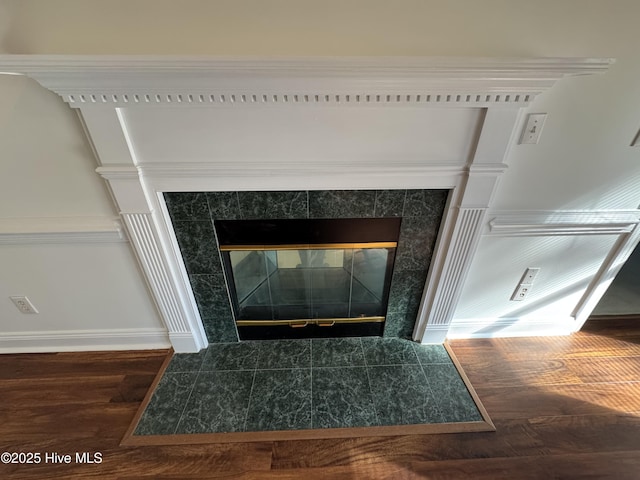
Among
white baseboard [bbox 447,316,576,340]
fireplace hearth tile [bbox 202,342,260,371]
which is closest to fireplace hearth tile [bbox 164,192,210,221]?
fireplace hearth tile [bbox 202,342,260,371]

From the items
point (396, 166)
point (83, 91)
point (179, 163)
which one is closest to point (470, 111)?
point (396, 166)

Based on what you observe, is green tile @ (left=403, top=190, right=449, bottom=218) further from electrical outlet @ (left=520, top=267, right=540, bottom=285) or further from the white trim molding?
electrical outlet @ (left=520, top=267, right=540, bottom=285)

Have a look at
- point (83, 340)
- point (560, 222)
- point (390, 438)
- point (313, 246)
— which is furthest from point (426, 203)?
point (83, 340)

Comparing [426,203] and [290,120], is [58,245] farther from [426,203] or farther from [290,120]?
[426,203]

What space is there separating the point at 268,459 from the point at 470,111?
1.57 m

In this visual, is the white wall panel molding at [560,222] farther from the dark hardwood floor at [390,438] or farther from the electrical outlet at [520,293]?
the dark hardwood floor at [390,438]

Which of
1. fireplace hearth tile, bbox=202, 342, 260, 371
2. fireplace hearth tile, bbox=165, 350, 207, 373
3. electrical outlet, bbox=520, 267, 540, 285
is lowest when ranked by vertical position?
fireplace hearth tile, bbox=165, 350, 207, 373

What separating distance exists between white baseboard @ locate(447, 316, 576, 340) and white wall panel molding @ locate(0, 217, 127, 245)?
1.80 metres

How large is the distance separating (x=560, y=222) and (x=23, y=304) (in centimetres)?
264

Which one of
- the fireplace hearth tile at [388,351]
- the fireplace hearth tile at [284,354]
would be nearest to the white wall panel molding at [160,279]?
the fireplace hearth tile at [284,354]

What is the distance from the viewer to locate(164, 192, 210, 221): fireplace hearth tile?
1.25 m

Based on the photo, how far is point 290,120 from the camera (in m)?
1.06

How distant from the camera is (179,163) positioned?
1140 millimetres

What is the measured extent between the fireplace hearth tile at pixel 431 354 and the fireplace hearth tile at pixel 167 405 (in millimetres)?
1208
